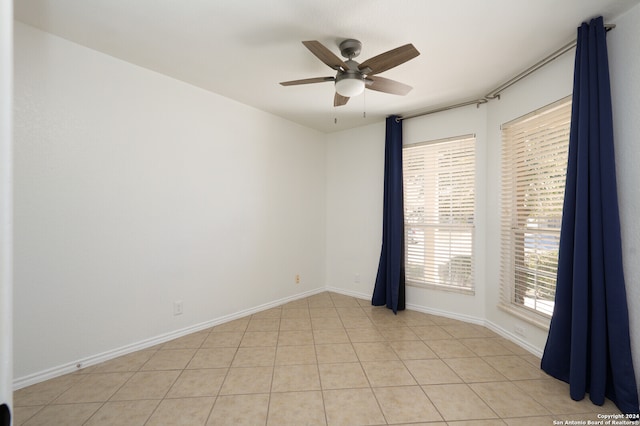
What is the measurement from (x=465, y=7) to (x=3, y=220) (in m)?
2.49

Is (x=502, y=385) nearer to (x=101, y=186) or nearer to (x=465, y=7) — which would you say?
(x=465, y=7)

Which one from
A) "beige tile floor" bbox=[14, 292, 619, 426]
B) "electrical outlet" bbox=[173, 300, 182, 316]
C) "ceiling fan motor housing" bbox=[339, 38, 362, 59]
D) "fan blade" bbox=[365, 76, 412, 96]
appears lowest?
"beige tile floor" bbox=[14, 292, 619, 426]

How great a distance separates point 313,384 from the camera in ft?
7.15

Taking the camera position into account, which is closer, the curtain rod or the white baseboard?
the white baseboard

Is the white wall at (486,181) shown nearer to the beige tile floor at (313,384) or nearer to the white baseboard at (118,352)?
the beige tile floor at (313,384)

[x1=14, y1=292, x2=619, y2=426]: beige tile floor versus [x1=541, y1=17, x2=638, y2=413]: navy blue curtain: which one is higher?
[x1=541, y1=17, x2=638, y2=413]: navy blue curtain

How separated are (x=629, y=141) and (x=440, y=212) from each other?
1880mm

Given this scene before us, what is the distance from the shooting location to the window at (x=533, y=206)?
2.45m

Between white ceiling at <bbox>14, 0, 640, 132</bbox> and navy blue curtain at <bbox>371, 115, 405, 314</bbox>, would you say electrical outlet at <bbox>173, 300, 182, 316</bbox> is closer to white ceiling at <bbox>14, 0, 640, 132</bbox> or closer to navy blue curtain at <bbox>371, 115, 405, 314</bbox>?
white ceiling at <bbox>14, 0, 640, 132</bbox>

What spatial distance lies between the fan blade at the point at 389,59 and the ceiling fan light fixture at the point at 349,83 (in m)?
0.08

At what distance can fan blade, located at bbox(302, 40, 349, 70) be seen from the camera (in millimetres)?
1849

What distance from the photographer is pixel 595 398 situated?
1926mm

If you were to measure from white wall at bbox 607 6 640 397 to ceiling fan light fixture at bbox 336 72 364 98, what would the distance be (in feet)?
5.80

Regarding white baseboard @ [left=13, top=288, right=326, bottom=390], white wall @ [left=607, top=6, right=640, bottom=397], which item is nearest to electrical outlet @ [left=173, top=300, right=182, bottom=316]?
white baseboard @ [left=13, top=288, right=326, bottom=390]
